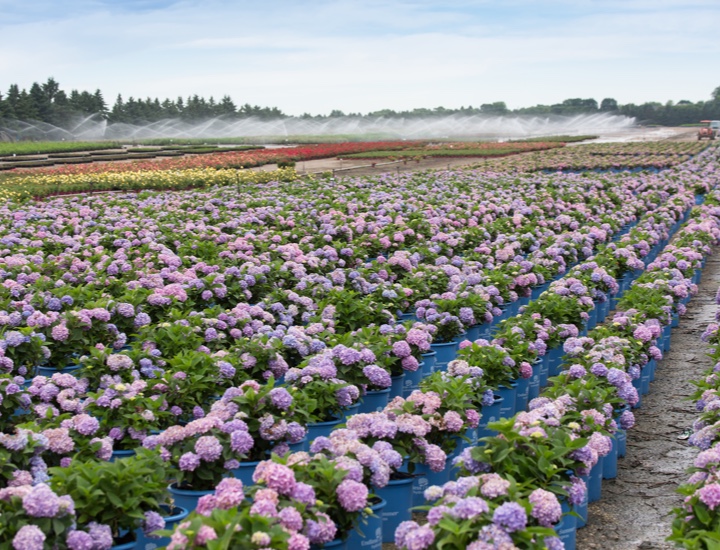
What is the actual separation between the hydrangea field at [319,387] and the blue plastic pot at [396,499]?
0.4 inches

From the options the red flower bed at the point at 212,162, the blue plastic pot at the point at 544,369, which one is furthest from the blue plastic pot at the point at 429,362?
the red flower bed at the point at 212,162

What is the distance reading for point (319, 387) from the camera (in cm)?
534

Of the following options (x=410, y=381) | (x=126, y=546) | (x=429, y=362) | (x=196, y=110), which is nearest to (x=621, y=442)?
(x=410, y=381)

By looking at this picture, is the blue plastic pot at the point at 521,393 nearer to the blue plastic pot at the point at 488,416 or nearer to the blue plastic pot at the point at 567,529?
the blue plastic pot at the point at 488,416

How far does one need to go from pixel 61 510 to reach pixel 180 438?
94 centimetres

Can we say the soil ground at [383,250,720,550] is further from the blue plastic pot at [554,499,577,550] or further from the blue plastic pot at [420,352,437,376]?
the blue plastic pot at [420,352,437,376]

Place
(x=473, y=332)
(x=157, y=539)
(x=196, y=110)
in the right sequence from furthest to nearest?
(x=196, y=110), (x=473, y=332), (x=157, y=539)

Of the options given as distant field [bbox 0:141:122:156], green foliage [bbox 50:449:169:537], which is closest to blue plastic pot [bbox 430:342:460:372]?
green foliage [bbox 50:449:169:537]

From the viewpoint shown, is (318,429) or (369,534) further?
(318,429)

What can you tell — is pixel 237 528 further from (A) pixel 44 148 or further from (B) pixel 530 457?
(A) pixel 44 148

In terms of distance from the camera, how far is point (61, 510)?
11.4 ft

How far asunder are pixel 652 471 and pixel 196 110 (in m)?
94.8

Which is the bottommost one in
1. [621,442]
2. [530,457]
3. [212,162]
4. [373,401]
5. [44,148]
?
[621,442]

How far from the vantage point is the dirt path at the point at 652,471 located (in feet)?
16.5
